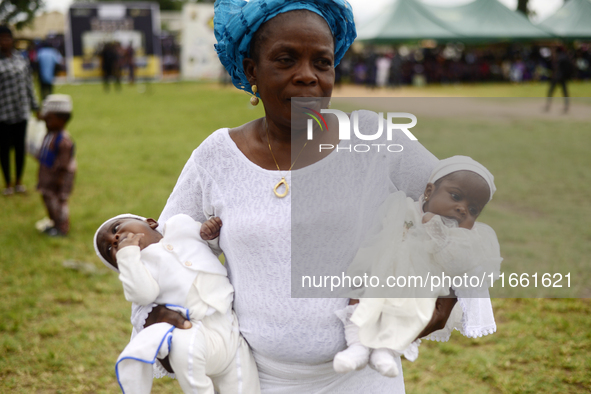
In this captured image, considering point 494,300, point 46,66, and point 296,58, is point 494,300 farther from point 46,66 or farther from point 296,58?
point 46,66

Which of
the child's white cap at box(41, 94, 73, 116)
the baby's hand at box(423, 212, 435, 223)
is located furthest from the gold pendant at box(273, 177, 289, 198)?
the child's white cap at box(41, 94, 73, 116)

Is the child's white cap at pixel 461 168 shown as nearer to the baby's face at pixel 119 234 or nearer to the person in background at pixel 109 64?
the baby's face at pixel 119 234

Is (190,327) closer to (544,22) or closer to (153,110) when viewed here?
(153,110)

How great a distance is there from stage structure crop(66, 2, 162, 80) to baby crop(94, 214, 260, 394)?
982 inches

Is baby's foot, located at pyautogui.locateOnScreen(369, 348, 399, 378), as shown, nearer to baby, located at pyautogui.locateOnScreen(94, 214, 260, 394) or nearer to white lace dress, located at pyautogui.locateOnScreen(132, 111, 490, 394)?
white lace dress, located at pyautogui.locateOnScreen(132, 111, 490, 394)

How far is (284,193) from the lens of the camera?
145 cm

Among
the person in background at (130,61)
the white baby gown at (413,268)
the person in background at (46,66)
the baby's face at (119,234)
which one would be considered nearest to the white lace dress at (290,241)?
the white baby gown at (413,268)

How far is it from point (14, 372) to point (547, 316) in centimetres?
373

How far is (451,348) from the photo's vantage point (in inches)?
138

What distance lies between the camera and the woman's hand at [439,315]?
1345 mm

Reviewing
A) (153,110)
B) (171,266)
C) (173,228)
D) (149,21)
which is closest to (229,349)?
(171,266)

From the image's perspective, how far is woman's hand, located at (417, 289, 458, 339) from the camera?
1345 mm

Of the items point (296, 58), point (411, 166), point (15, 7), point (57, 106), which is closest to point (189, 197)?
point (296, 58)

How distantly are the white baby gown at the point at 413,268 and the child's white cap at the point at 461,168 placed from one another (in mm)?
106
